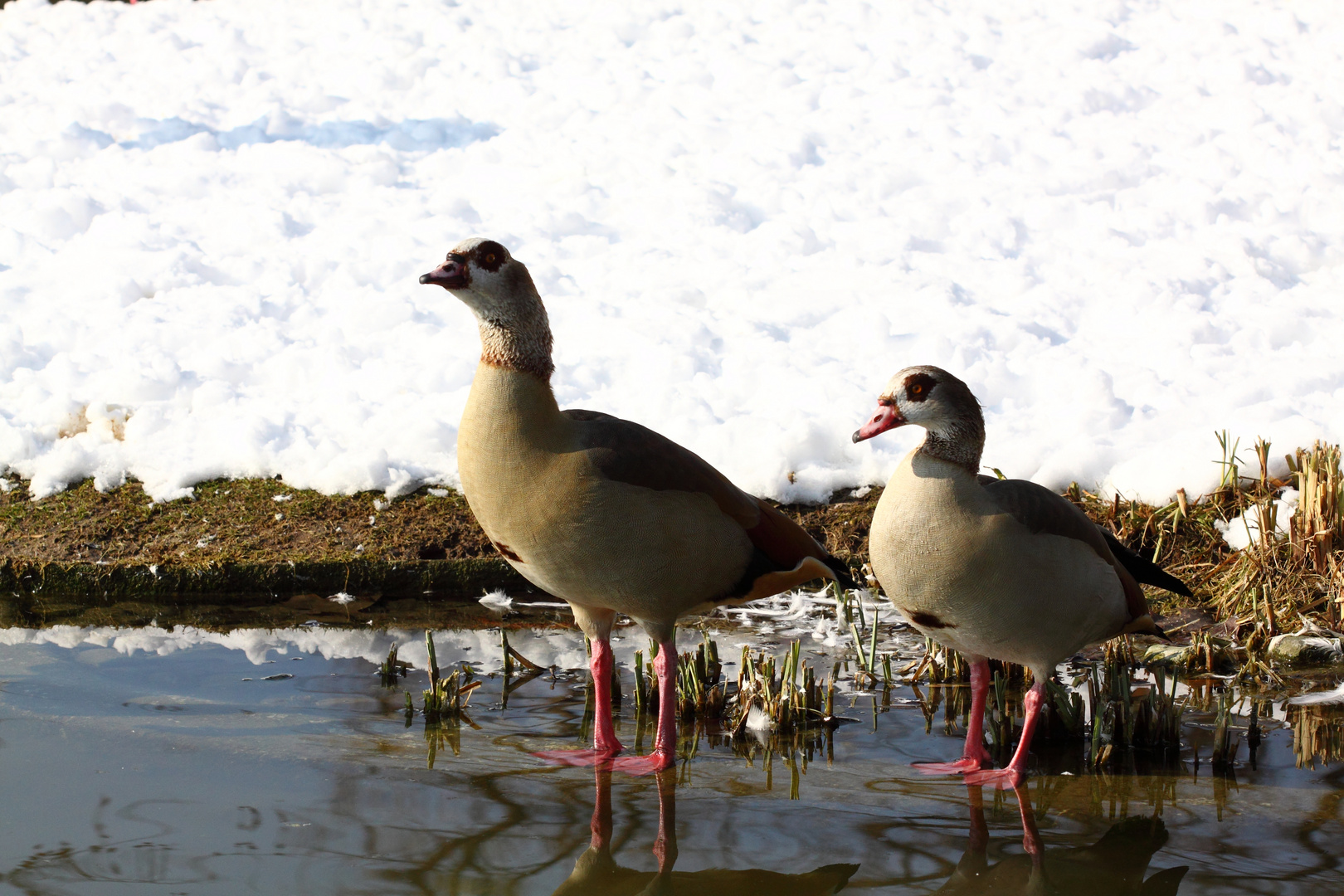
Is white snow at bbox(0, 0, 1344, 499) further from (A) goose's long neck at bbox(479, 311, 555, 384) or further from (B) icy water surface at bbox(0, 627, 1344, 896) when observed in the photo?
(A) goose's long neck at bbox(479, 311, 555, 384)

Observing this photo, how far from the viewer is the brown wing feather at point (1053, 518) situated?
406cm

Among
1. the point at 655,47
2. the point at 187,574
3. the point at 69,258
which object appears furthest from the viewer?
the point at 655,47

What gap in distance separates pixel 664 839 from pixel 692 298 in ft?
21.1

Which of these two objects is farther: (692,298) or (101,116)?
(101,116)

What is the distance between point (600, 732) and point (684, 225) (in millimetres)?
7051

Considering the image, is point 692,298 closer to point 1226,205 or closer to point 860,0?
point 1226,205

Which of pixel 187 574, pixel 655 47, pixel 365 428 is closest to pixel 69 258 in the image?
pixel 365 428

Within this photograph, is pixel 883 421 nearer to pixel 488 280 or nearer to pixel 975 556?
pixel 975 556

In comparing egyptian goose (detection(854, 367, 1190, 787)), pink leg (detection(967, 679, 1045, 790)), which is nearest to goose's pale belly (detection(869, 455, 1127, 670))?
egyptian goose (detection(854, 367, 1190, 787))

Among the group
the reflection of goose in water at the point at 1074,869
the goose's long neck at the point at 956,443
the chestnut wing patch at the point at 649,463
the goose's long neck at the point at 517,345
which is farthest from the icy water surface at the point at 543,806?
the goose's long neck at the point at 517,345

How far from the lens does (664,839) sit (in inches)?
141

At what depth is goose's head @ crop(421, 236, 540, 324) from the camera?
409cm

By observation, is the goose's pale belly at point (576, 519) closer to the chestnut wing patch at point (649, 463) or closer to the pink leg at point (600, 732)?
the chestnut wing patch at point (649, 463)

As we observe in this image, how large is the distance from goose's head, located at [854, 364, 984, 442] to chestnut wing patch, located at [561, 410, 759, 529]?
581mm
